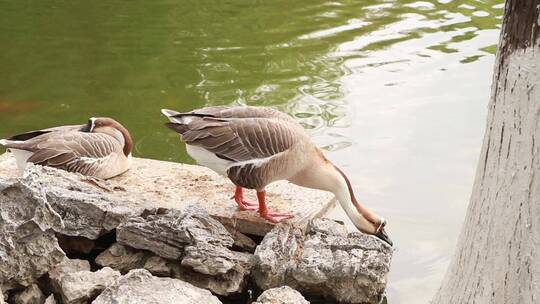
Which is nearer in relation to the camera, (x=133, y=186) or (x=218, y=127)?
(x=218, y=127)

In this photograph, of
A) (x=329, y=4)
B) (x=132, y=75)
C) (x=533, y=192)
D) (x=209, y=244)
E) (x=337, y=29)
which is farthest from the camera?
(x=329, y=4)

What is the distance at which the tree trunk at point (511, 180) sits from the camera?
11.5ft

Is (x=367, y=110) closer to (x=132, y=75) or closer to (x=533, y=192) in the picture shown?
(x=132, y=75)

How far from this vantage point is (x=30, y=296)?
14.2 ft

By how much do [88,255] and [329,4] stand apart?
6.96m

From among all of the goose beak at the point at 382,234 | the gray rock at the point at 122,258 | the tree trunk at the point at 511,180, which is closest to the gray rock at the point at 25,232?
the gray rock at the point at 122,258

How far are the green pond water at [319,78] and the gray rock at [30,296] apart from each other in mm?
2000

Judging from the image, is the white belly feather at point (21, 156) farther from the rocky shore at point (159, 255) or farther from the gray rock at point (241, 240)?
the gray rock at point (241, 240)

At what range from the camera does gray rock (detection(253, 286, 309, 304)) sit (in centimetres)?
416

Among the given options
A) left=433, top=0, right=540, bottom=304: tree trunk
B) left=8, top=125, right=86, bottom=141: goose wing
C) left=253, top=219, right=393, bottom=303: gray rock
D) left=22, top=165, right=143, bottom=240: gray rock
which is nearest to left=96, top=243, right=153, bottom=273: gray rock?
left=22, top=165, right=143, bottom=240: gray rock

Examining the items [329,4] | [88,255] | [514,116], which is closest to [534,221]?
[514,116]

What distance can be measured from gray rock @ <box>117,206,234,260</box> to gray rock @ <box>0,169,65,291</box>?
40 centimetres

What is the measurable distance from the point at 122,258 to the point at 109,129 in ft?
5.09

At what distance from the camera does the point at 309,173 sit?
520 centimetres
